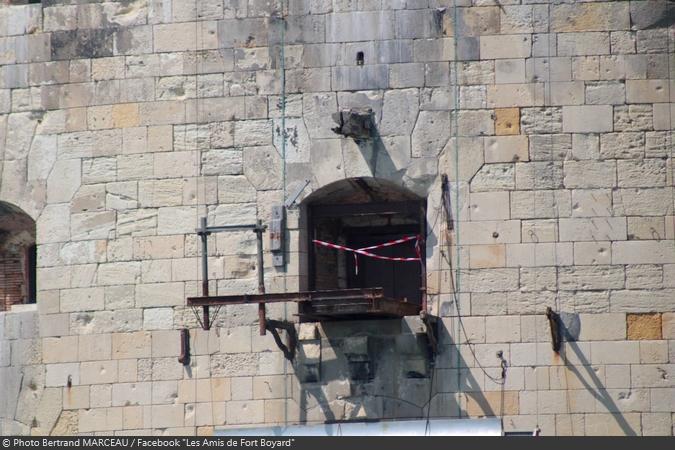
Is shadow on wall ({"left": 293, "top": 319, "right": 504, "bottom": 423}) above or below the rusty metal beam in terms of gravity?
below

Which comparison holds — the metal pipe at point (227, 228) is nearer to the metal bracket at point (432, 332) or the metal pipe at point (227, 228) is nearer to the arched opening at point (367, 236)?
the arched opening at point (367, 236)

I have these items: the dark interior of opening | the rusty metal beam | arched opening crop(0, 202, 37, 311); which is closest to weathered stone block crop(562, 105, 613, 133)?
the dark interior of opening

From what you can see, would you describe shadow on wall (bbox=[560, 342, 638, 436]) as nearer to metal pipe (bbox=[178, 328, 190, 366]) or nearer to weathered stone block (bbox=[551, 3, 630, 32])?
weathered stone block (bbox=[551, 3, 630, 32])

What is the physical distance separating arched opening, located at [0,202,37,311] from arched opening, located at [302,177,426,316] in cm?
359

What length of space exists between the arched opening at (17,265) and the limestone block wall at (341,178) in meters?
0.99

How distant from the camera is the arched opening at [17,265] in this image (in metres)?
23.5

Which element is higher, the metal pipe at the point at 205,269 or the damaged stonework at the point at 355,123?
the damaged stonework at the point at 355,123

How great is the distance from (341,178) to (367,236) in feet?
5.40

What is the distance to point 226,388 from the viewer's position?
21.6 meters

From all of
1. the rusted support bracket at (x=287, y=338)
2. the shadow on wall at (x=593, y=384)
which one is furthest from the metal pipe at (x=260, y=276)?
the shadow on wall at (x=593, y=384)

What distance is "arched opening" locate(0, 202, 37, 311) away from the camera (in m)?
23.5

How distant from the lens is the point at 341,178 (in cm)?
2161

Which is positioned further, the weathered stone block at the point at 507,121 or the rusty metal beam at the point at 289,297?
the weathered stone block at the point at 507,121

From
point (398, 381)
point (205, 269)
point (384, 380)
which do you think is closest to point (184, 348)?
point (205, 269)
